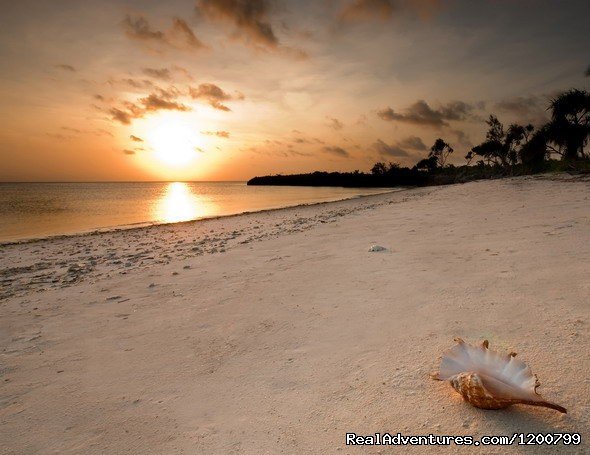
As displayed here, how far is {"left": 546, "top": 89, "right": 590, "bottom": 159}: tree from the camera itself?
2173 centimetres

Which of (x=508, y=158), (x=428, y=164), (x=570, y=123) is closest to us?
(x=570, y=123)

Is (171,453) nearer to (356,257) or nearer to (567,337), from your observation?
(567,337)

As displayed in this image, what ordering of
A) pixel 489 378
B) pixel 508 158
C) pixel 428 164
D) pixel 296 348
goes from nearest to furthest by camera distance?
pixel 489 378 → pixel 296 348 → pixel 508 158 → pixel 428 164

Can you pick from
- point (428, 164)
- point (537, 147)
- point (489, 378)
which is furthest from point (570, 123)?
point (428, 164)

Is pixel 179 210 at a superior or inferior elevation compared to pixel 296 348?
superior

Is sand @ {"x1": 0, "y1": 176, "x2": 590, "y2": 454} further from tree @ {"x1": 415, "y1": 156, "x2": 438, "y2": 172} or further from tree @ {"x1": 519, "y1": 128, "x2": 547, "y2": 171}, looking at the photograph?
tree @ {"x1": 415, "y1": 156, "x2": 438, "y2": 172}

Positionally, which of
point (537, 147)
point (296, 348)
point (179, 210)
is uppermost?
point (537, 147)

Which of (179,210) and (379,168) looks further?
(379,168)

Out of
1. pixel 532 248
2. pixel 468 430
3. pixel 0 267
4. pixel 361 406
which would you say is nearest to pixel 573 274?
pixel 532 248

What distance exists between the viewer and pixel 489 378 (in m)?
1.92

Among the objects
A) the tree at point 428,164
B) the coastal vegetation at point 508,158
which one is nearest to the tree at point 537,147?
the coastal vegetation at point 508,158

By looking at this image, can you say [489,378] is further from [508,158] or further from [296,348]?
[508,158]

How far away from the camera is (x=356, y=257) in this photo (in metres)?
6.22

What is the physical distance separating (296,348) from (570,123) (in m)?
27.9
